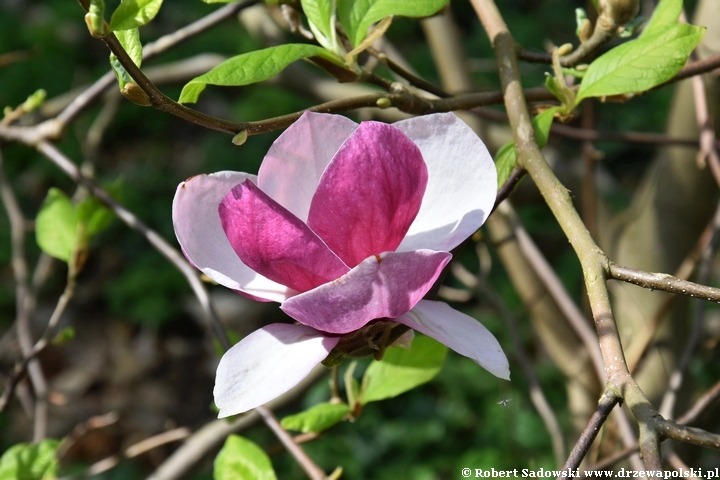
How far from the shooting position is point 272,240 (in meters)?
0.49

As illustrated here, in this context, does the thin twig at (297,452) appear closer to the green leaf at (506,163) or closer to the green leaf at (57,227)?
the green leaf at (506,163)

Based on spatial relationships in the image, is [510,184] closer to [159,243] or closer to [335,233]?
[335,233]

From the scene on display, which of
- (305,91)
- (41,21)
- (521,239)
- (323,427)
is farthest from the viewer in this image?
(41,21)

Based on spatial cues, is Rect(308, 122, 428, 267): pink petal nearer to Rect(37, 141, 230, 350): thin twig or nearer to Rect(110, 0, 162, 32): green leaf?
Rect(110, 0, 162, 32): green leaf

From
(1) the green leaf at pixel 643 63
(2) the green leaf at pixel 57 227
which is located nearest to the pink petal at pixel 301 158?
(1) the green leaf at pixel 643 63

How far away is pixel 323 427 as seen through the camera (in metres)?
0.80

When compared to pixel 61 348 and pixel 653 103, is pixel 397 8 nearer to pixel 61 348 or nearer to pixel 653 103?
pixel 61 348

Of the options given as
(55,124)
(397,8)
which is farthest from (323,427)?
(55,124)

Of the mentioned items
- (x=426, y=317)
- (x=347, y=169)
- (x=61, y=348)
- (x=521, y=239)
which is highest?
(x=347, y=169)

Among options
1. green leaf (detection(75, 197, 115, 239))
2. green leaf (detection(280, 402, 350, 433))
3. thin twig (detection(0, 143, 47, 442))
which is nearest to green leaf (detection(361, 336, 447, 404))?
green leaf (detection(280, 402, 350, 433))

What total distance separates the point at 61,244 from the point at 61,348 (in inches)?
79.0

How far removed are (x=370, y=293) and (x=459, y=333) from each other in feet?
0.26

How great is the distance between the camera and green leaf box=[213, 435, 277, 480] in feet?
2.48

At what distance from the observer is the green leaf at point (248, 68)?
1.75ft
